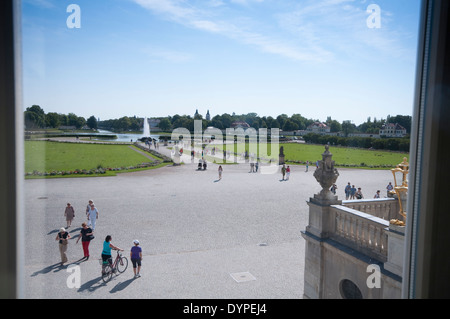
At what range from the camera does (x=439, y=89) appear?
7.65ft

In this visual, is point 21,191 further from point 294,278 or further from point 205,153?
point 205,153

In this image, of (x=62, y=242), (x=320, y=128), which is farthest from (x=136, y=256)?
(x=320, y=128)

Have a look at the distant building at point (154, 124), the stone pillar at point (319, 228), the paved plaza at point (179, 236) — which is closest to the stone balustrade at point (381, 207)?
the stone pillar at point (319, 228)

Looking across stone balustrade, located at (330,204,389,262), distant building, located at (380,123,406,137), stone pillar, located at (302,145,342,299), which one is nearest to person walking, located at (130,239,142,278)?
stone pillar, located at (302,145,342,299)

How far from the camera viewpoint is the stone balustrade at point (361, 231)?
532 cm

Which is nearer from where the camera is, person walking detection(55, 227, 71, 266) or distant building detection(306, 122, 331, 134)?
person walking detection(55, 227, 71, 266)

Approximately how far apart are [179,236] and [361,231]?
6.75m

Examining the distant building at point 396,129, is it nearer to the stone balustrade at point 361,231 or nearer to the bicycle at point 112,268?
the stone balustrade at point 361,231

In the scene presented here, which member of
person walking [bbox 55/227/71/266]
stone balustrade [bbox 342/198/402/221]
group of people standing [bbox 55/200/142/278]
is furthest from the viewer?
person walking [bbox 55/227/71/266]

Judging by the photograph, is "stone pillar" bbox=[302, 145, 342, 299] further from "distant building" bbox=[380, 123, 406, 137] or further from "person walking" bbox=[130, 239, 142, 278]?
"person walking" bbox=[130, 239, 142, 278]

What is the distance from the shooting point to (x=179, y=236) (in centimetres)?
1119

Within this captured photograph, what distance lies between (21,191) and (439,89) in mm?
2815

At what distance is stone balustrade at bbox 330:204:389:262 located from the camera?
17.4ft
